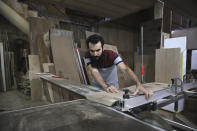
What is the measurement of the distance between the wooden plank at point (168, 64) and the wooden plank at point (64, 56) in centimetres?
181

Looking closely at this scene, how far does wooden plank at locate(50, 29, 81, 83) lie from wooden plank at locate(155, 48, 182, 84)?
181 centimetres

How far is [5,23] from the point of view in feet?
14.7

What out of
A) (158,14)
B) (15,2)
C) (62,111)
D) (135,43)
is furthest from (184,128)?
(135,43)

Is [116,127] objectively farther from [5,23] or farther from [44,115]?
[5,23]

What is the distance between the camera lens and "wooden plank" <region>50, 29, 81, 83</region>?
2.90m

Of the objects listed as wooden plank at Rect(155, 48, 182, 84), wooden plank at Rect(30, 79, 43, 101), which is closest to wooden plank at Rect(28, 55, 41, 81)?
wooden plank at Rect(30, 79, 43, 101)

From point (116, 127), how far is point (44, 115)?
430 mm

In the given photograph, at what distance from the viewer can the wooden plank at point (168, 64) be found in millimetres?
2135

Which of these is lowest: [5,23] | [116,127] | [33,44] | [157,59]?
[116,127]

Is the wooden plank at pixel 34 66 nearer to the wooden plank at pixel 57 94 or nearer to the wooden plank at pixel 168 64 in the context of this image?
the wooden plank at pixel 57 94

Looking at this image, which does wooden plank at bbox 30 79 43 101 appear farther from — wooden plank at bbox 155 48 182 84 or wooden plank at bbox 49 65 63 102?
wooden plank at bbox 155 48 182 84

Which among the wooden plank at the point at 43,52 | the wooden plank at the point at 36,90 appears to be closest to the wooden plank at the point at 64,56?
the wooden plank at the point at 43,52

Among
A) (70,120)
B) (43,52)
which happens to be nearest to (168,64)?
(70,120)

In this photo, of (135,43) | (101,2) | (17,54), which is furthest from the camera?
(135,43)
